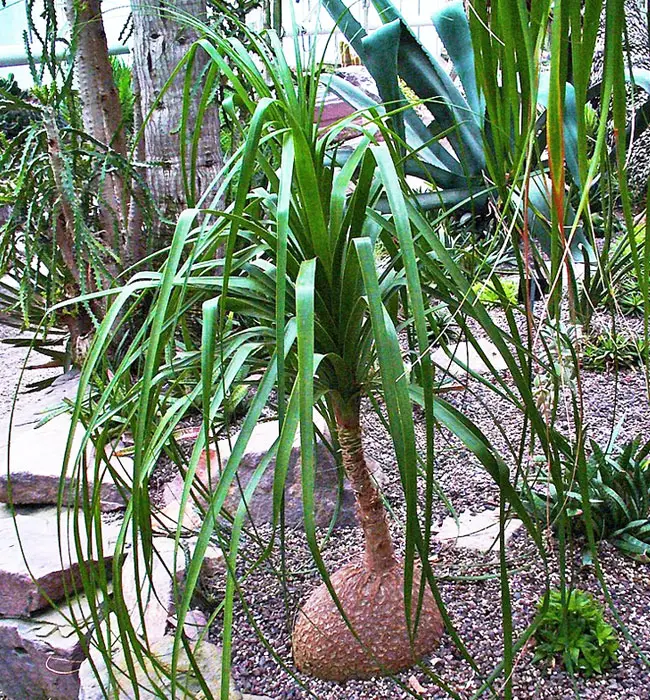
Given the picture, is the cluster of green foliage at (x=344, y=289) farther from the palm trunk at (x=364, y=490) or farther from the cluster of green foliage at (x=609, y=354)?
the cluster of green foliage at (x=609, y=354)

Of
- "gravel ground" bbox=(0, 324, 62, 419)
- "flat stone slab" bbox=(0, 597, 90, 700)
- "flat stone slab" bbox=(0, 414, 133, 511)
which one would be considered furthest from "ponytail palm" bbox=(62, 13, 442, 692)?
"gravel ground" bbox=(0, 324, 62, 419)

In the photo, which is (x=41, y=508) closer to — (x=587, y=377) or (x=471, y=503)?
(x=471, y=503)

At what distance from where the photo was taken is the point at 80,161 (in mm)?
2105

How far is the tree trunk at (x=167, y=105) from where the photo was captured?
219cm

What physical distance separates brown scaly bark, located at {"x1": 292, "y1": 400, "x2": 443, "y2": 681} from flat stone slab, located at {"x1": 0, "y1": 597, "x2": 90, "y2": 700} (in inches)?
27.4

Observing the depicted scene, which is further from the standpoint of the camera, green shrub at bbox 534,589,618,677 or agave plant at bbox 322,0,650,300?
green shrub at bbox 534,589,618,677

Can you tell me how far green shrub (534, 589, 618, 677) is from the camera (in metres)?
1.17

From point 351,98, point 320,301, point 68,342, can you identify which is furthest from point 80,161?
point 320,301

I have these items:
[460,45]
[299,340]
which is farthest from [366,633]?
[460,45]

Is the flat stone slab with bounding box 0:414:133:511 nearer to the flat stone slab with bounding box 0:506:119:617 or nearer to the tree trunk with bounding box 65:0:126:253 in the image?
the flat stone slab with bounding box 0:506:119:617

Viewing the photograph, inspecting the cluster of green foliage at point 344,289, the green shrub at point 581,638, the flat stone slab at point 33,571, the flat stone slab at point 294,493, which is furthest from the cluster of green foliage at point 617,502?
the flat stone slab at point 33,571

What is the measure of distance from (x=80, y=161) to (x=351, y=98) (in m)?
Result: 1.18

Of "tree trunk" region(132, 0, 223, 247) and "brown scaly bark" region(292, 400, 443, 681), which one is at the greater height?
"tree trunk" region(132, 0, 223, 247)

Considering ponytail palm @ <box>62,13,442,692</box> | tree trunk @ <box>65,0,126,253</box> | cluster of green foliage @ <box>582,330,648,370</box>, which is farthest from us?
cluster of green foliage @ <box>582,330,648,370</box>
